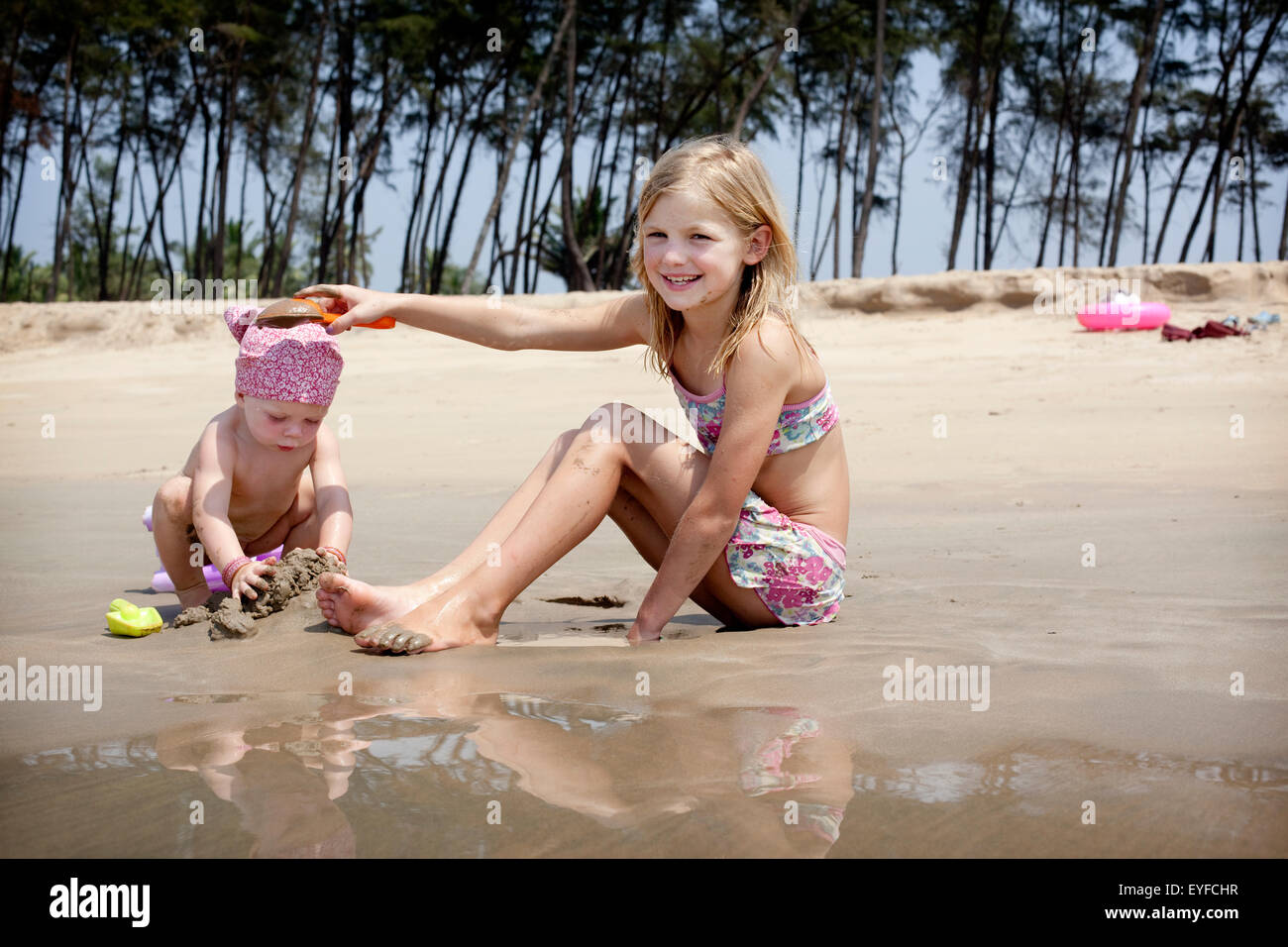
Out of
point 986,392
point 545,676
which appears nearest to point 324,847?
point 545,676

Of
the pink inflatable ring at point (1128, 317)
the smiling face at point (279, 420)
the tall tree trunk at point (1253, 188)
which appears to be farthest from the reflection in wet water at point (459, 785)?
the tall tree trunk at point (1253, 188)

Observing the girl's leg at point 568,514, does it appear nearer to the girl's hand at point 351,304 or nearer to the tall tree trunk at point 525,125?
the girl's hand at point 351,304

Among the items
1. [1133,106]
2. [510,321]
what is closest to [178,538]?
[510,321]

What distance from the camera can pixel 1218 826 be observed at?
1.64 m

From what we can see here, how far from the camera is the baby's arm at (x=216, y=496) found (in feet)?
10.4

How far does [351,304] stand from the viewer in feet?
11.1

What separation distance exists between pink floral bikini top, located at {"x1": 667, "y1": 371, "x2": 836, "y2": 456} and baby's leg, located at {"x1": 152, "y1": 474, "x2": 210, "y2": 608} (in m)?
1.48

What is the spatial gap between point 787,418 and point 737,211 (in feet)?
1.80

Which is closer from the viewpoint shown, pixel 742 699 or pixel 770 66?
pixel 742 699

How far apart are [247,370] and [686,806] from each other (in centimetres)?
207

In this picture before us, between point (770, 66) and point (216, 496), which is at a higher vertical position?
point (770, 66)

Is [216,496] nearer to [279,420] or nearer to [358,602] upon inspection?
[279,420]

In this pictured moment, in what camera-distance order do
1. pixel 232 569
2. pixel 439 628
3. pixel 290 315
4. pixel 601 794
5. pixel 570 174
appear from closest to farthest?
pixel 601 794, pixel 439 628, pixel 232 569, pixel 290 315, pixel 570 174

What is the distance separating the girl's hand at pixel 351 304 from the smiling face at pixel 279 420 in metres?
0.24
